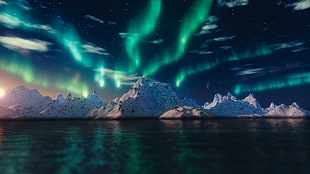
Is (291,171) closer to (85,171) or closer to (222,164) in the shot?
(222,164)

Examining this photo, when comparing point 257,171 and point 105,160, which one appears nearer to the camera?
point 257,171

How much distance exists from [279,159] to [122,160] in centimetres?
1685

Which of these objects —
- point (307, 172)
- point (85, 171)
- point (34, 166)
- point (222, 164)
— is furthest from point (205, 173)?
point (34, 166)

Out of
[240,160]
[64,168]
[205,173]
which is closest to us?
[205,173]

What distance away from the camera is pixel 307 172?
57.4 ft

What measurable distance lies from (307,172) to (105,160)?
1861 centimetres

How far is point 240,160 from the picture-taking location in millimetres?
22000

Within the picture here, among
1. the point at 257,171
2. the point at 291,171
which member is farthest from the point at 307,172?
the point at 257,171

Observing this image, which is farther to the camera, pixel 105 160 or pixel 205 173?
pixel 105 160

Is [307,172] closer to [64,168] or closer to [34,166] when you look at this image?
[64,168]

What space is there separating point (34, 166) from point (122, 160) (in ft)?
27.5

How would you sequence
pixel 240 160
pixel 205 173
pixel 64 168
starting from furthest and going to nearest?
pixel 240 160, pixel 64 168, pixel 205 173

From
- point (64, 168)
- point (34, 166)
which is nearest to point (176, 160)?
point (64, 168)

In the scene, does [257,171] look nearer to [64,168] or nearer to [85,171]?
[85,171]
